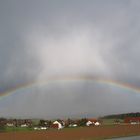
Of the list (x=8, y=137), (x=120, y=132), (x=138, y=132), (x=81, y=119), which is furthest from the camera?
(x=81, y=119)

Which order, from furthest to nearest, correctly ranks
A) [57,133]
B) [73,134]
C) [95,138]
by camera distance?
1. [95,138]
2. [73,134]
3. [57,133]

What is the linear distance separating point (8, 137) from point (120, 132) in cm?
4173

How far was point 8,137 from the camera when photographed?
159 feet

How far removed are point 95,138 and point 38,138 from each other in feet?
65.9

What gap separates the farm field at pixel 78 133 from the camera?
5128 cm

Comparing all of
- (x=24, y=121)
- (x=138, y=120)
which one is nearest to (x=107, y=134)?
(x=24, y=121)

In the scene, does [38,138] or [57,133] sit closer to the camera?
[38,138]

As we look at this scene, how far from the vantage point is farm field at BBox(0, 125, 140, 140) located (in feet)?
168

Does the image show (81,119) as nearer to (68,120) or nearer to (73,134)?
(68,120)

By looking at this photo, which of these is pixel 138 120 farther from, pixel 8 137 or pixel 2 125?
pixel 8 137

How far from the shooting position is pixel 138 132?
9550 centimetres

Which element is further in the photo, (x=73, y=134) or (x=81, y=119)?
(x=81, y=119)

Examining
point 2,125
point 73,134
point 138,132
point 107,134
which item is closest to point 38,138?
point 73,134

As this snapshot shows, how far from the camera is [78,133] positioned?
66062 mm
